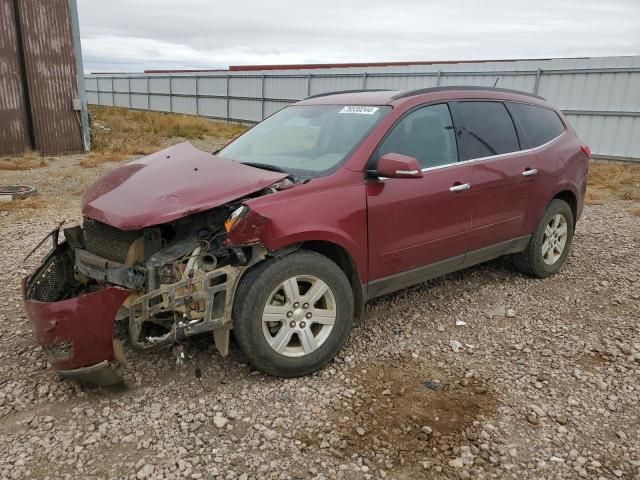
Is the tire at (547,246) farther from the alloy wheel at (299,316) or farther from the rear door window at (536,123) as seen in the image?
the alloy wheel at (299,316)

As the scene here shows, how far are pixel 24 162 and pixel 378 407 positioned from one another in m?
11.3

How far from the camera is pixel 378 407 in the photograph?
9.83 ft

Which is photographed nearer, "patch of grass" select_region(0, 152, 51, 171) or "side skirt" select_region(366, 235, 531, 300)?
"side skirt" select_region(366, 235, 531, 300)

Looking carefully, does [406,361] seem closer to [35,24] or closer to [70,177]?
[70,177]

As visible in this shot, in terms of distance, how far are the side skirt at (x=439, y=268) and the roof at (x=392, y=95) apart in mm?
1277

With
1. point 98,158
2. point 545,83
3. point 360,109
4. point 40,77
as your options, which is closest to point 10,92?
point 40,77

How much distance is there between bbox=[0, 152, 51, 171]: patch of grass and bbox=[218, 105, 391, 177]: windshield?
879 cm

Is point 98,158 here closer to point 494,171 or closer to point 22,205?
point 22,205

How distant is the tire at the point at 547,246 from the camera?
4.83m

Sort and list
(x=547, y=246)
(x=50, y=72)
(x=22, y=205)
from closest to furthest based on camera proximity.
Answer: (x=547, y=246), (x=22, y=205), (x=50, y=72)

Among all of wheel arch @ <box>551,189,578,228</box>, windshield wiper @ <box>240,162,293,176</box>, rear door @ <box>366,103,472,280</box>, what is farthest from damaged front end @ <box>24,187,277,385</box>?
wheel arch @ <box>551,189,578,228</box>

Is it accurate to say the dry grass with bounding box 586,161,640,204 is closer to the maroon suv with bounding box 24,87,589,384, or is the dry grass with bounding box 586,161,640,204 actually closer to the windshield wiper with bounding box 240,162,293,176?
the maroon suv with bounding box 24,87,589,384

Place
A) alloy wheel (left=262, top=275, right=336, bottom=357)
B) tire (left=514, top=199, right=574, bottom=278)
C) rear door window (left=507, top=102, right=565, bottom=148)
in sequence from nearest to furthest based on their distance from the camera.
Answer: alloy wheel (left=262, top=275, right=336, bottom=357) < rear door window (left=507, top=102, right=565, bottom=148) < tire (left=514, top=199, right=574, bottom=278)

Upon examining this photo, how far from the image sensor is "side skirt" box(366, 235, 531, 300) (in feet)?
12.0
